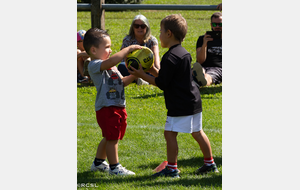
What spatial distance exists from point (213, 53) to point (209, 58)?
0.16m

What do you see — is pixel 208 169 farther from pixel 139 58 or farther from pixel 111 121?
pixel 139 58

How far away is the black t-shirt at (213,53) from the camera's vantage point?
8758mm

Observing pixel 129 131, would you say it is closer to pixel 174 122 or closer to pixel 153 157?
pixel 153 157

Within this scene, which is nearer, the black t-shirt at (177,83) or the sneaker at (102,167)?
the black t-shirt at (177,83)

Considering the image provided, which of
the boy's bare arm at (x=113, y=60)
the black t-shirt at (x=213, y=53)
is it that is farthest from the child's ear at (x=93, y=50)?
the black t-shirt at (x=213, y=53)

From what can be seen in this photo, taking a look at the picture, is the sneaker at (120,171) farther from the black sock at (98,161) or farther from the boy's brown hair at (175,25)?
the boy's brown hair at (175,25)

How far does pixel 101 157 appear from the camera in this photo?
4336 mm

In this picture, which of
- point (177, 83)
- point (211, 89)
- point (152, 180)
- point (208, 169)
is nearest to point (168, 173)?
point (152, 180)

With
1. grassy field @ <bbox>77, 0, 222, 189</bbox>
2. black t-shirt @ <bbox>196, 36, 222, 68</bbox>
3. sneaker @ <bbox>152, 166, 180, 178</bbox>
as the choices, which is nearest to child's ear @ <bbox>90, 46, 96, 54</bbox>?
grassy field @ <bbox>77, 0, 222, 189</bbox>

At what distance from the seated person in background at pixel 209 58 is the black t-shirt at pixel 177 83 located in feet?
13.4

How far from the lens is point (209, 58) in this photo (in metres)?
9.01

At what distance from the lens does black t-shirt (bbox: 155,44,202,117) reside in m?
3.96

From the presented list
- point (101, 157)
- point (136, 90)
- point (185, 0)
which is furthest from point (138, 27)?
point (185, 0)

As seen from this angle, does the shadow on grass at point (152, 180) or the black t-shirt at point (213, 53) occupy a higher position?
the black t-shirt at point (213, 53)
